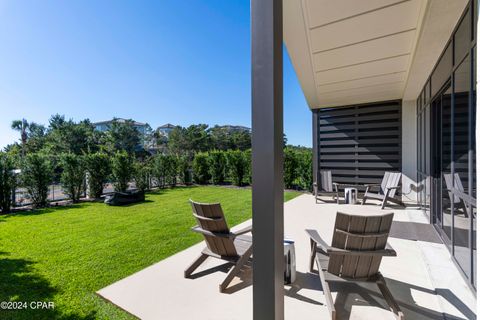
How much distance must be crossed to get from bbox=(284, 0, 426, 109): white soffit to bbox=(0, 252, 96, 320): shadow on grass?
3852mm

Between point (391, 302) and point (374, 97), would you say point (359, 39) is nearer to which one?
point (391, 302)

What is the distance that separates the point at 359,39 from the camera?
3.51 m

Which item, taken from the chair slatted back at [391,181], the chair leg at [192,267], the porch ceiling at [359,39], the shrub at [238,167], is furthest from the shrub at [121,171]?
the chair slatted back at [391,181]

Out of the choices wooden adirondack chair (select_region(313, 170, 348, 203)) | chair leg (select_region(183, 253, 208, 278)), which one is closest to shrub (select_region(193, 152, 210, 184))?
wooden adirondack chair (select_region(313, 170, 348, 203))

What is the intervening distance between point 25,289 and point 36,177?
20.5 feet

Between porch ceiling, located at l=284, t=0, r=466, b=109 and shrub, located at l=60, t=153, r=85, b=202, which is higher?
porch ceiling, located at l=284, t=0, r=466, b=109

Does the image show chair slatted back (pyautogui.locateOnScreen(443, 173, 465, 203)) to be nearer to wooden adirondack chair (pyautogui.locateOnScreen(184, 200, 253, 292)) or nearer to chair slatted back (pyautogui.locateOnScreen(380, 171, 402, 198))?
wooden adirondack chair (pyautogui.locateOnScreen(184, 200, 253, 292))

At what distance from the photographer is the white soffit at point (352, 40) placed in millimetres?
2760

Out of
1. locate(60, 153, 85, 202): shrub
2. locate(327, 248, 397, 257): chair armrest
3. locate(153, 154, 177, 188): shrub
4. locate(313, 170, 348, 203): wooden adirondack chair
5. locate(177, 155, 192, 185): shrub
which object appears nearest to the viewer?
locate(327, 248, 397, 257): chair armrest

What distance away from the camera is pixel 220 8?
6363 mm

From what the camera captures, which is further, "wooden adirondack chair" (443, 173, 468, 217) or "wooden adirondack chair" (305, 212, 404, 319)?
"wooden adirondack chair" (443, 173, 468, 217)

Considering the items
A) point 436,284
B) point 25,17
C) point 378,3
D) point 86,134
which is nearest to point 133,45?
point 25,17

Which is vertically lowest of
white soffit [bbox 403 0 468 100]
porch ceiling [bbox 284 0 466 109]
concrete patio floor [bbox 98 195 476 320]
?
concrete patio floor [bbox 98 195 476 320]

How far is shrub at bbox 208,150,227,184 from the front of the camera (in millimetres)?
12008
